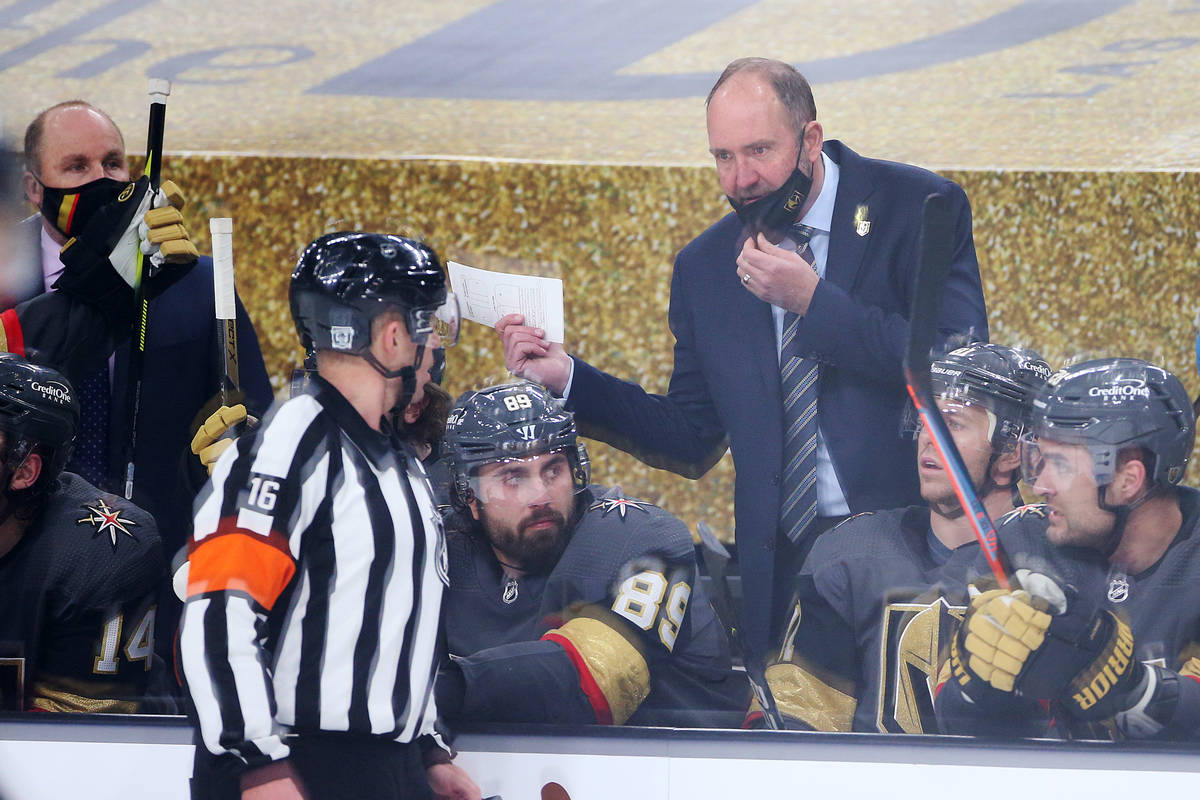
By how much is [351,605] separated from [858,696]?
3.23ft

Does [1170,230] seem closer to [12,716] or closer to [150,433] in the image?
[150,433]

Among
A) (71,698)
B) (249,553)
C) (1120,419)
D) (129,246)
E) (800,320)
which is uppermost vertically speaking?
(129,246)

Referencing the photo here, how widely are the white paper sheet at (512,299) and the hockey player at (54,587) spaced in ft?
2.54

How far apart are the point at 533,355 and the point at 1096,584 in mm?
1104

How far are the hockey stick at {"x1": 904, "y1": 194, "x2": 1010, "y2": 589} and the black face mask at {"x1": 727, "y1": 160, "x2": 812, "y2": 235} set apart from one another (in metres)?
0.27

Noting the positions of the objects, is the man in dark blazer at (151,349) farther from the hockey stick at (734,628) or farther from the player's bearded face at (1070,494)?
the player's bearded face at (1070,494)

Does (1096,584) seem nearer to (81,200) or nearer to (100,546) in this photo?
(100,546)

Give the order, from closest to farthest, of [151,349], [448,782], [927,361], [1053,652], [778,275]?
1. [448,782]
2. [1053,652]
3. [927,361]
4. [778,275]
5. [151,349]

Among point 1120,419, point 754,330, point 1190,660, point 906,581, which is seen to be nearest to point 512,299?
point 754,330

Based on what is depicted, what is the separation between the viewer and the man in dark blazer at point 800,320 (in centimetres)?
232

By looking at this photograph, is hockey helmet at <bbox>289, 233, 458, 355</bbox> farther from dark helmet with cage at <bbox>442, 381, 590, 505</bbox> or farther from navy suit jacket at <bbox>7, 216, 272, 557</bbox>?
navy suit jacket at <bbox>7, 216, 272, 557</bbox>

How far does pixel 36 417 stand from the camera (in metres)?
2.14

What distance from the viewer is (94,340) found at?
2.49 m

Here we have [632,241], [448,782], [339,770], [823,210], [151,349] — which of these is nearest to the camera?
[339,770]
